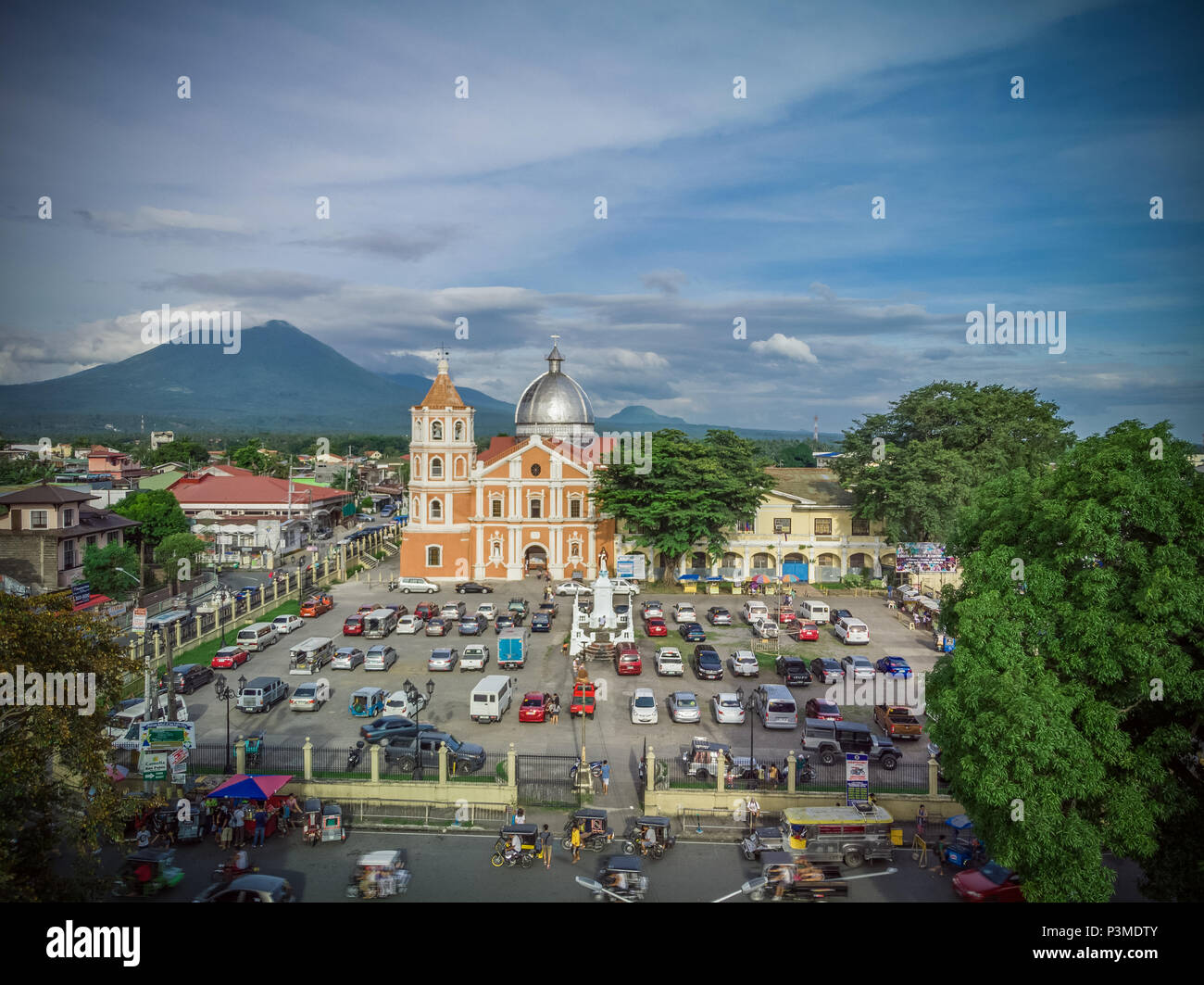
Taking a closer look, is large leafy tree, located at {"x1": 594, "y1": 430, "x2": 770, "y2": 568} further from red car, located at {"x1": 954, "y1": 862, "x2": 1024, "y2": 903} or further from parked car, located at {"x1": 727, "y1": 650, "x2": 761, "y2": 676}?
red car, located at {"x1": 954, "y1": 862, "x2": 1024, "y2": 903}

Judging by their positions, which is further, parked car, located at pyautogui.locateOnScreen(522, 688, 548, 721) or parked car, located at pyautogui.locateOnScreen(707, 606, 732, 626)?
parked car, located at pyautogui.locateOnScreen(707, 606, 732, 626)

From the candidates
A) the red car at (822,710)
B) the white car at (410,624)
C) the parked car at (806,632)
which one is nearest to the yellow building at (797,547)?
the parked car at (806,632)

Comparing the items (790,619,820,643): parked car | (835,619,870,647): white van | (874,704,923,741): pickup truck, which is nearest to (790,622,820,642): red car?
(790,619,820,643): parked car

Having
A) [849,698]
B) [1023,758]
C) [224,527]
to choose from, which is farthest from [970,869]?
[224,527]

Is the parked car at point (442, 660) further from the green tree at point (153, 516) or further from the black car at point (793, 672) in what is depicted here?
the green tree at point (153, 516)

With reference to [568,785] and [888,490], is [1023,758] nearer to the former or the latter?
[568,785]
